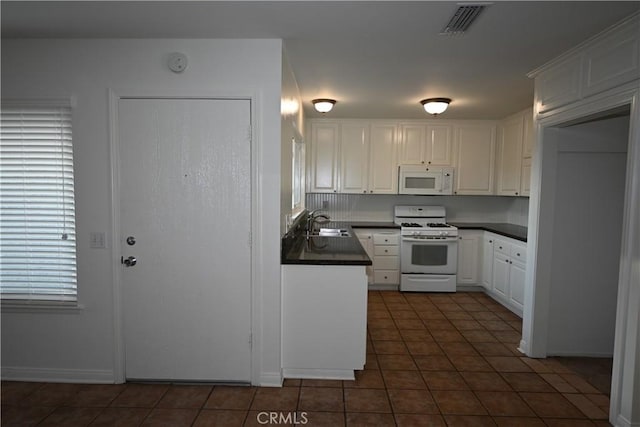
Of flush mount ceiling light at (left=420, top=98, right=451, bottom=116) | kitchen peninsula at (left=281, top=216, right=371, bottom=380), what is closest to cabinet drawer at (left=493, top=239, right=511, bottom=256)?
flush mount ceiling light at (left=420, top=98, right=451, bottom=116)

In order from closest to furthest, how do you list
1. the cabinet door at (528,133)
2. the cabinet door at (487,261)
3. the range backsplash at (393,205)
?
the cabinet door at (528,133), the cabinet door at (487,261), the range backsplash at (393,205)

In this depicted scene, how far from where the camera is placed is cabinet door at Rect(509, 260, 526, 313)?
3.87 m

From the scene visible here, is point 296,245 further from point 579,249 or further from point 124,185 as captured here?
point 579,249

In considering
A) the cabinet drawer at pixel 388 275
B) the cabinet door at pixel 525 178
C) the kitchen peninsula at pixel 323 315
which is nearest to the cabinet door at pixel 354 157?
the cabinet drawer at pixel 388 275

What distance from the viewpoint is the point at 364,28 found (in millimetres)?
2176

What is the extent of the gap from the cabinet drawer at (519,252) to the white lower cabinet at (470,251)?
82cm

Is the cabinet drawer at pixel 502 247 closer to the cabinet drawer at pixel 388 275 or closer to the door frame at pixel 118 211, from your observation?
the cabinet drawer at pixel 388 275

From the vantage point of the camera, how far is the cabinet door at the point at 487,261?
4629mm

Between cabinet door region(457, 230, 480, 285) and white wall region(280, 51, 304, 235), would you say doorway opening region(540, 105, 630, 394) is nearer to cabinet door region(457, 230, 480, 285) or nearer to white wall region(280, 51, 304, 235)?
cabinet door region(457, 230, 480, 285)

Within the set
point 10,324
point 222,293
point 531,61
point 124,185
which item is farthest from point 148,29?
point 531,61

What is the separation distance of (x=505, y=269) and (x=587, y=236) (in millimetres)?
1396

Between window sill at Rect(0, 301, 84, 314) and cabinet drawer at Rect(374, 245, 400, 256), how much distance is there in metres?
3.49

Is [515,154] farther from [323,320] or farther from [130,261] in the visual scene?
[130,261]

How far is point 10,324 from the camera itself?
2506mm
